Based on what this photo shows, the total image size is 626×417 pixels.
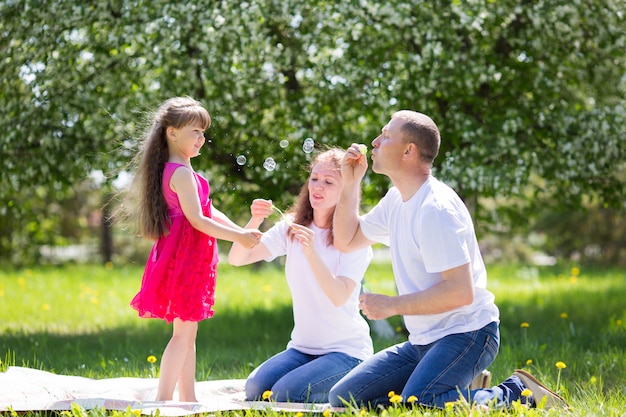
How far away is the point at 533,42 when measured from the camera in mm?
6324

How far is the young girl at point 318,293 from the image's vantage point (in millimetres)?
3977

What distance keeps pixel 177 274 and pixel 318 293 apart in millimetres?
732

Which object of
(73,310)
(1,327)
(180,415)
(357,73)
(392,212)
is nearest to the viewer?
(180,415)

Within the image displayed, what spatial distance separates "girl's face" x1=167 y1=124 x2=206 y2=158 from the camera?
4.05m

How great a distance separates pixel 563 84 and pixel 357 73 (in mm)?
1875

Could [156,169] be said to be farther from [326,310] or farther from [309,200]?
[326,310]

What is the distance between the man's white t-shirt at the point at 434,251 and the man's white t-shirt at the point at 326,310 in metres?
0.40

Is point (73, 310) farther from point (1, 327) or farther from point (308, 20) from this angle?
point (308, 20)

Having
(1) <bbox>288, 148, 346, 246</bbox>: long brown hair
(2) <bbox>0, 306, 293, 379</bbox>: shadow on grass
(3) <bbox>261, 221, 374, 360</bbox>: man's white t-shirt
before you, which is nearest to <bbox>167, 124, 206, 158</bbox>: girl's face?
(1) <bbox>288, 148, 346, 246</bbox>: long brown hair

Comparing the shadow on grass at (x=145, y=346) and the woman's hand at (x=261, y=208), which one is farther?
the shadow on grass at (x=145, y=346)

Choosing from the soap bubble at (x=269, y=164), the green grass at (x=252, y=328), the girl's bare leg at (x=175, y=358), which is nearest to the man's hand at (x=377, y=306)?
the green grass at (x=252, y=328)

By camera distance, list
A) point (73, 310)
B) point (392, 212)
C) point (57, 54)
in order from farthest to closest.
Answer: point (73, 310) → point (57, 54) → point (392, 212)

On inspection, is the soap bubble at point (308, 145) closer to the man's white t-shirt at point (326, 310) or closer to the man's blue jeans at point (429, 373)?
the man's white t-shirt at point (326, 310)

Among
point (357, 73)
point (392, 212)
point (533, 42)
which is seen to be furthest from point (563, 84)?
point (392, 212)
